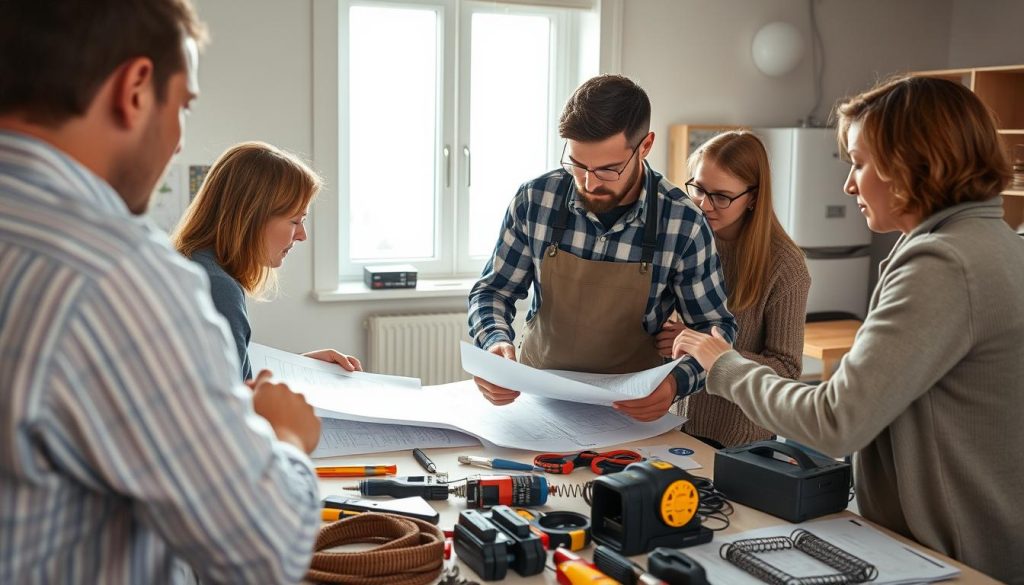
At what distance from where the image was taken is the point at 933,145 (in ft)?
4.75

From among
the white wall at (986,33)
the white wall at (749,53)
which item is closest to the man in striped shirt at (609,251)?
the white wall at (749,53)

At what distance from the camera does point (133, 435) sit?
80 cm

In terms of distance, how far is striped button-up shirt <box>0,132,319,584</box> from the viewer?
78 centimetres

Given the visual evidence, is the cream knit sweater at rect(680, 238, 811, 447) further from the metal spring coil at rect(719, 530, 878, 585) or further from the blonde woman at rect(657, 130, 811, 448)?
the metal spring coil at rect(719, 530, 878, 585)

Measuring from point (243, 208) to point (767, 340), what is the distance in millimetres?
1286

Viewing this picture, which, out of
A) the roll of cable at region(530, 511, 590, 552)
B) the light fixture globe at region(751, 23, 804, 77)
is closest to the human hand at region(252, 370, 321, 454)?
the roll of cable at region(530, 511, 590, 552)

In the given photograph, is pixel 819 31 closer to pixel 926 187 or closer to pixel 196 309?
pixel 926 187

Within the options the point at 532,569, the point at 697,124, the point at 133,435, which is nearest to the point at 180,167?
the point at 697,124

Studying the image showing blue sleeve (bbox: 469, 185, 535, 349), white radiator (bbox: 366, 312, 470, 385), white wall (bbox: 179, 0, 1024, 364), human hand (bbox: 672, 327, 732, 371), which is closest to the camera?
human hand (bbox: 672, 327, 732, 371)

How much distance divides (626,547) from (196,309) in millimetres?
797

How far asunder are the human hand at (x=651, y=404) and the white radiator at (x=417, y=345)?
2340 mm

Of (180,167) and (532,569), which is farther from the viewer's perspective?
(180,167)

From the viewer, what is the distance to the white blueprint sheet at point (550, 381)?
6.10ft

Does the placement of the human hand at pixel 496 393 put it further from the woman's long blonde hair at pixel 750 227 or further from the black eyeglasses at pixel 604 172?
the woman's long blonde hair at pixel 750 227
